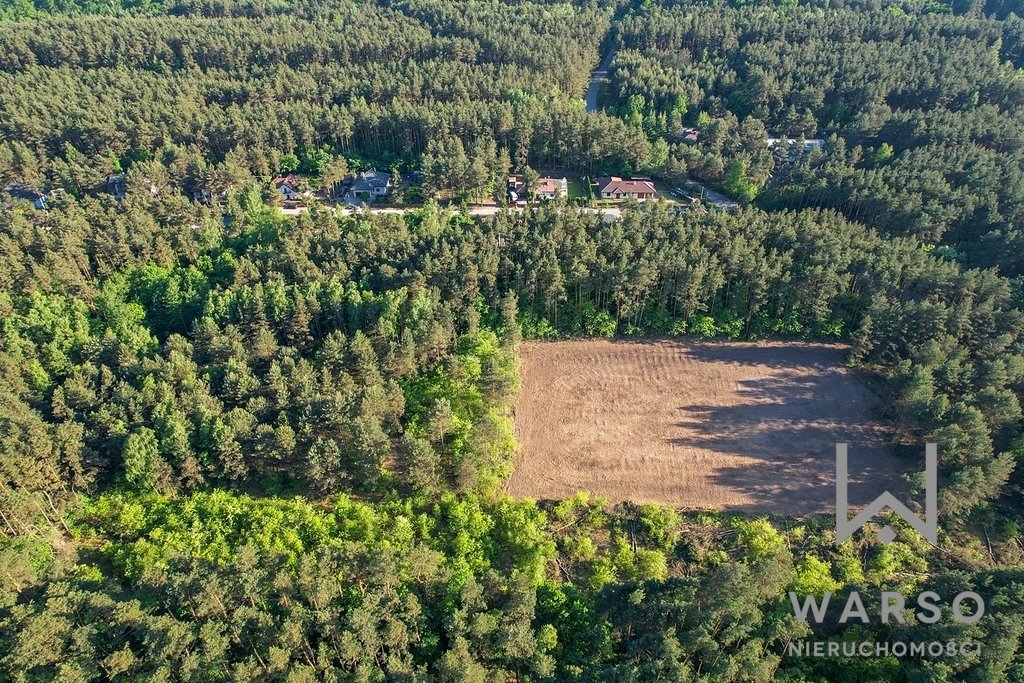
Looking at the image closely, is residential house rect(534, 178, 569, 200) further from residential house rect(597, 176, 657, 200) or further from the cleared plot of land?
the cleared plot of land

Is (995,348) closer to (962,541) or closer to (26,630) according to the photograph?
(962,541)

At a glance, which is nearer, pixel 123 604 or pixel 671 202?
pixel 123 604

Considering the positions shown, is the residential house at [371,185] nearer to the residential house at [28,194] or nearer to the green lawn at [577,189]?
the green lawn at [577,189]

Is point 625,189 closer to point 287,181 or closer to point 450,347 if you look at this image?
point 450,347

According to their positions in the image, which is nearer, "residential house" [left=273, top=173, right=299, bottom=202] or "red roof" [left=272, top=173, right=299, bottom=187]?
"residential house" [left=273, top=173, right=299, bottom=202]

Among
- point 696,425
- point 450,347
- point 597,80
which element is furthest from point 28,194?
point 597,80

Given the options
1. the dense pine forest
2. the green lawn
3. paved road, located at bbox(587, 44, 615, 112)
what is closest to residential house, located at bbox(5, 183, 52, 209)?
the dense pine forest

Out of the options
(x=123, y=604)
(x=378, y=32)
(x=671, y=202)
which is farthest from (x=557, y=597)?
(x=378, y=32)
